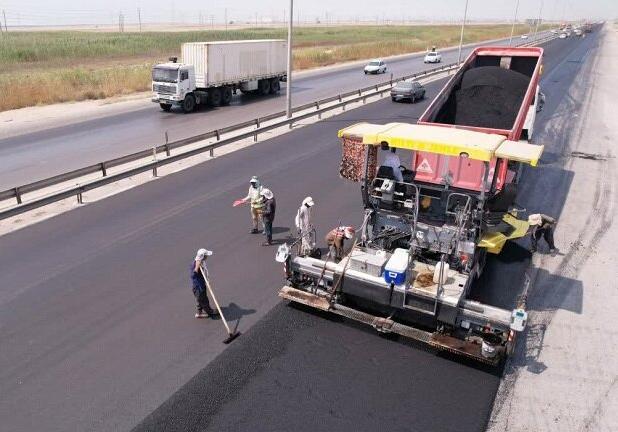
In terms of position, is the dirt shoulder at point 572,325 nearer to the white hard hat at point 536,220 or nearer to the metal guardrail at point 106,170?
the white hard hat at point 536,220

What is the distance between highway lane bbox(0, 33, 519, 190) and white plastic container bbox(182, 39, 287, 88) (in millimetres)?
1643

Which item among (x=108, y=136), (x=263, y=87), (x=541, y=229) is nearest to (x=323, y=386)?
(x=541, y=229)

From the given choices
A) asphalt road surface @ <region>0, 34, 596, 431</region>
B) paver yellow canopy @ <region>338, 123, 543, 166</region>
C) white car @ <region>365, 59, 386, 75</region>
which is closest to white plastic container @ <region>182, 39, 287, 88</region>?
white car @ <region>365, 59, 386, 75</region>

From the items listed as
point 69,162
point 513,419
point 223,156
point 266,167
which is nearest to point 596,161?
point 266,167

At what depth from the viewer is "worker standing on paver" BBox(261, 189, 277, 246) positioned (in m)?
10.8

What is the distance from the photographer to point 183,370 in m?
7.13

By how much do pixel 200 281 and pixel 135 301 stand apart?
153cm

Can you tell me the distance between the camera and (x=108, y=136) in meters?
22.1

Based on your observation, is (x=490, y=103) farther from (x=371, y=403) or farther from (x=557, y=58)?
(x=557, y=58)

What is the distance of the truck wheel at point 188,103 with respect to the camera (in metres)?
27.5

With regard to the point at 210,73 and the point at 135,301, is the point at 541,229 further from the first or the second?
the point at 210,73

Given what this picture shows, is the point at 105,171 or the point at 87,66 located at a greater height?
the point at 87,66

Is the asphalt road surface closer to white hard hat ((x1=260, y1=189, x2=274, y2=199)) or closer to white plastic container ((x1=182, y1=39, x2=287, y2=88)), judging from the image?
white hard hat ((x1=260, y1=189, x2=274, y2=199))

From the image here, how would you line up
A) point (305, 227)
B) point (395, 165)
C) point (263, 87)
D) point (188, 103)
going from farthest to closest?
point (263, 87)
point (188, 103)
point (305, 227)
point (395, 165)
